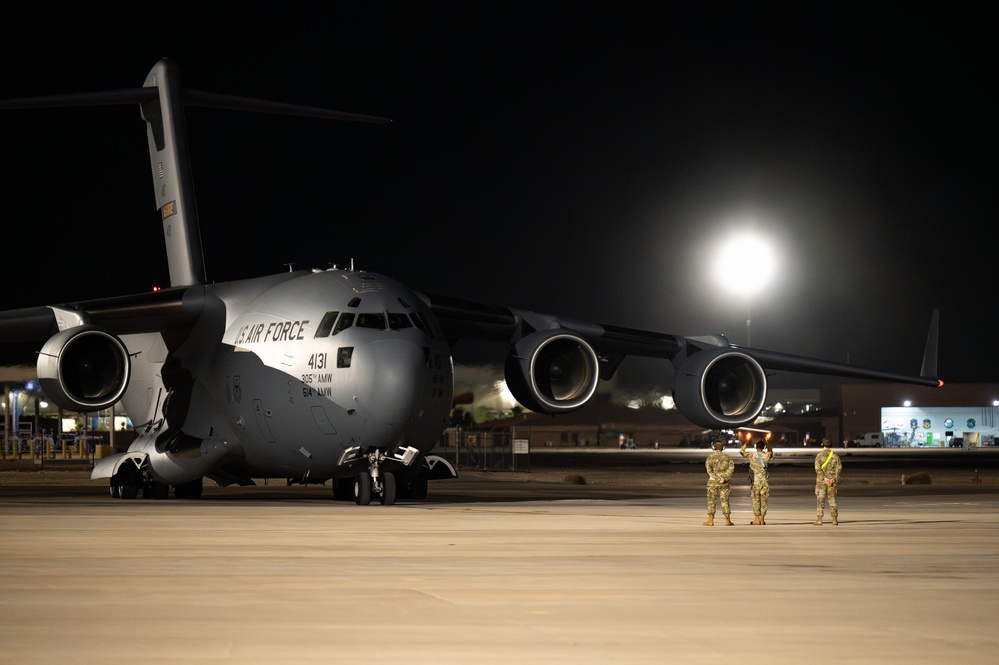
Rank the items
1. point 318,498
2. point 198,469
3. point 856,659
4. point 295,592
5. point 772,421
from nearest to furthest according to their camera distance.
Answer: point 856,659, point 295,592, point 198,469, point 318,498, point 772,421

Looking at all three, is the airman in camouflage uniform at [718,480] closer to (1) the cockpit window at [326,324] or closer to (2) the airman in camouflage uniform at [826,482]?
(2) the airman in camouflage uniform at [826,482]

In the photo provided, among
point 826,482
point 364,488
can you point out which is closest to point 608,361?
point 364,488

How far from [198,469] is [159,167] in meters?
8.52

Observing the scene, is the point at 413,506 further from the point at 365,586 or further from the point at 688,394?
the point at 365,586

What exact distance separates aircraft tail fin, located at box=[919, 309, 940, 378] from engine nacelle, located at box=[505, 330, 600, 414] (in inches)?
302

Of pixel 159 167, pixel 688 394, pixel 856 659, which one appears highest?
pixel 159 167

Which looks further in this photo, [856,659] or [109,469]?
[109,469]

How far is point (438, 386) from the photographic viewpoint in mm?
24062

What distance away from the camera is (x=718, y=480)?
63.5 ft

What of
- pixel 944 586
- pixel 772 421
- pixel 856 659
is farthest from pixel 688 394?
pixel 772 421

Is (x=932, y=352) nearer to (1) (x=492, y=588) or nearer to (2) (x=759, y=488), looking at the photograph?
(2) (x=759, y=488)

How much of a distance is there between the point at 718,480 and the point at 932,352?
12750mm

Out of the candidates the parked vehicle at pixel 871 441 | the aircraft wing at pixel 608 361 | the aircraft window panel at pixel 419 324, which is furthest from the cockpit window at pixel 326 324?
the parked vehicle at pixel 871 441

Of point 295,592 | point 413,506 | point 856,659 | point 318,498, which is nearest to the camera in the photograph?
point 856,659
